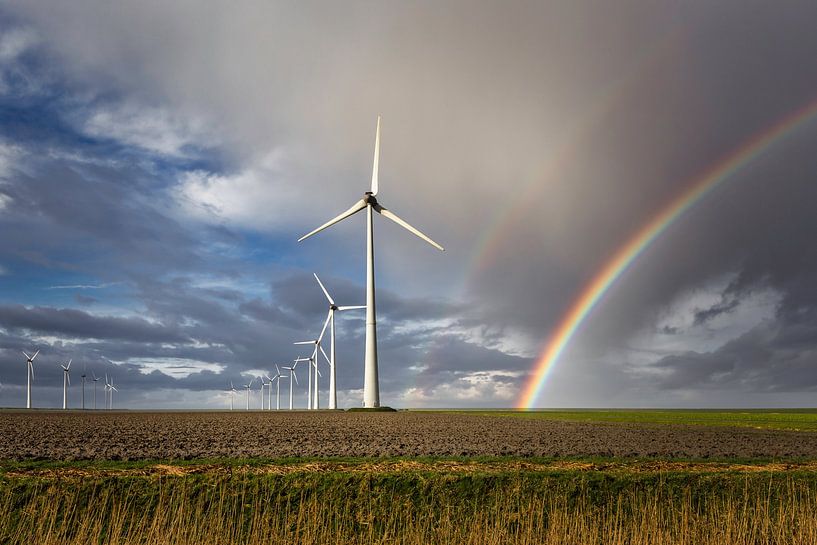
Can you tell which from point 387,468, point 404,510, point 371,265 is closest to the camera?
point 404,510

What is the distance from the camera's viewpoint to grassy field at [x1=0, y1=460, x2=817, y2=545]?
2358 cm

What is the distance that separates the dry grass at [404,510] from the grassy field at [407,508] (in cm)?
5

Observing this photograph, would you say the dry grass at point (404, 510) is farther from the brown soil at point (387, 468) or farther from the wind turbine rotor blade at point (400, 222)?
the wind turbine rotor blade at point (400, 222)

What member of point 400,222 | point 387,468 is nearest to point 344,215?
point 400,222

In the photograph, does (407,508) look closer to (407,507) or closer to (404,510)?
(407,507)

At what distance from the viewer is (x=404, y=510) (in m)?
25.2

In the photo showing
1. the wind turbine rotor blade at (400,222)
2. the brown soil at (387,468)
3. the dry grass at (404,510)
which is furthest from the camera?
the wind turbine rotor blade at (400,222)

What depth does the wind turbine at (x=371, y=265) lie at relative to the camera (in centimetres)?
11877

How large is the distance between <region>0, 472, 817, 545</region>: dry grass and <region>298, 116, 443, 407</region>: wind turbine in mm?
88360

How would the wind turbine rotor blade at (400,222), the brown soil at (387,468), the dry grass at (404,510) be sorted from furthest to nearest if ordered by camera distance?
the wind turbine rotor blade at (400,222) → the brown soil at (387,468) → the dry grass at (404,510)

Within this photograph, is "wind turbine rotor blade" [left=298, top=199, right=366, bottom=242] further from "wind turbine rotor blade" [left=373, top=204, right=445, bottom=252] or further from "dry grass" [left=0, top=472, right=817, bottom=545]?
"dry grass" [left=0, top=472, right=817, bottom=545]

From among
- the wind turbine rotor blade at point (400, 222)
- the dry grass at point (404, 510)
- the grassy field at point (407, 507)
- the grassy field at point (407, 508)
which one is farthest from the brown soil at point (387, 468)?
the wind turbine rotor blade at point (400, 222)

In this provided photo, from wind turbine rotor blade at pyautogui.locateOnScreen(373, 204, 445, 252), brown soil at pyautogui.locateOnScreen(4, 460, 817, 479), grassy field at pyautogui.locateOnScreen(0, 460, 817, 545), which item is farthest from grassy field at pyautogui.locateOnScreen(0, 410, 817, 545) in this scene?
wind turbine rotor blade at pyautogui.locateOnScreen(373, 204, 445, 252)

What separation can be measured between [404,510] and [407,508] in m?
0.19
